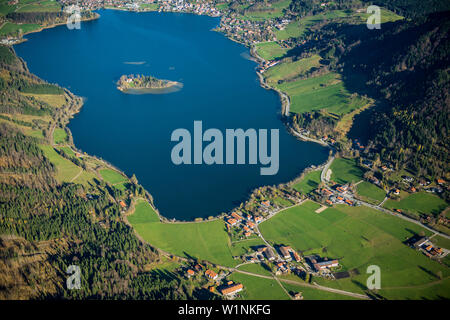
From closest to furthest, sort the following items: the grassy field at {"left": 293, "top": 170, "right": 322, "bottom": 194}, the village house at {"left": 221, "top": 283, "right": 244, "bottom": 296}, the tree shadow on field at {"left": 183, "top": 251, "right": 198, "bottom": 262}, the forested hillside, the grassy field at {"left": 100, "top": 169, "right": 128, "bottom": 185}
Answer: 1. the village house at {"left": 221, "top": 283, "right": 244, "bottom": 296}
2. the forested hillside
3. the tree shadow on field at {"left": 183, "top": 251, "right": 198, "bottom": 262}
4. the grassy field at {"left": 293, "top": 170, "right": 322, "bottom": 194}
5. the grassy field at {"left": 100, "top": 169, "right": 128, "bottom": 185}

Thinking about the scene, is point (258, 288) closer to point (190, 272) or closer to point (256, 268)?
point (256, 268)

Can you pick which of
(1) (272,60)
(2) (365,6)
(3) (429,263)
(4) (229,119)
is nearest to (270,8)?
(2) (365,6)

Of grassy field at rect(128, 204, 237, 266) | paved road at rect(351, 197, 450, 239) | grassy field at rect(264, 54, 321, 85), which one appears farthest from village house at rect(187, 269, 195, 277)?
grassy field at rect(264, 54, 321, 85)

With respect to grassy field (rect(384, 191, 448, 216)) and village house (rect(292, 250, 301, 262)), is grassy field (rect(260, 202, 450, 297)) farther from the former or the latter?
grassy field (rect(384, 191, 448, 216))

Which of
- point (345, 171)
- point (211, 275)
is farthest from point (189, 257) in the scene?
point (345, 171)

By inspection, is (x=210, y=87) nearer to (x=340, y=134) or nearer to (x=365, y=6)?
(x=340, y=134)

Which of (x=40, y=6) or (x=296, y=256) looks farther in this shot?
(x=40, y=6)

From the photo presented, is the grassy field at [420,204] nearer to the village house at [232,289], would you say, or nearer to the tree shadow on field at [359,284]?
the tree shadow on field at [359,284]
